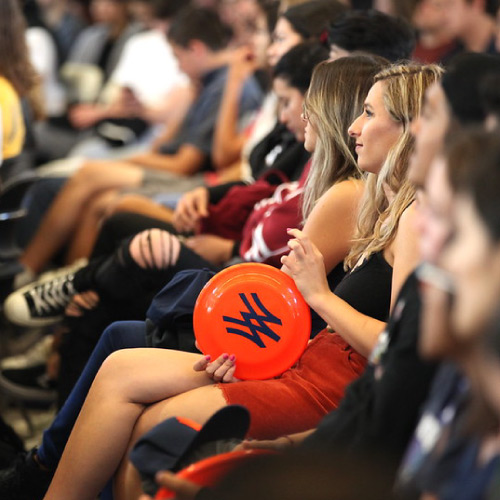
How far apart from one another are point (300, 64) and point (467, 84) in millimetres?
1331

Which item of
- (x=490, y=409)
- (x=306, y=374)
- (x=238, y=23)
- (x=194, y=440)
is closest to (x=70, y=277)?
(x=306, y=374)

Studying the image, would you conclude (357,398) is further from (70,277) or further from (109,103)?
(109,103)

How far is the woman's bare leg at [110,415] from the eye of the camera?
78.0 inches

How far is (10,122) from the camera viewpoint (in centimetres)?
331

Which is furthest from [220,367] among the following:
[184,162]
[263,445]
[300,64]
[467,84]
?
[184,162]

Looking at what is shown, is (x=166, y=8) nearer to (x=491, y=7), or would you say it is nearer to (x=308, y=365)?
(x=491, y=7)

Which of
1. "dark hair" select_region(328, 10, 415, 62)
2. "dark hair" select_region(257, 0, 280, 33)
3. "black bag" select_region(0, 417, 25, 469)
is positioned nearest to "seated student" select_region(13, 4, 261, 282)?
"dark hair" select_region(257, 0, 280, 33)

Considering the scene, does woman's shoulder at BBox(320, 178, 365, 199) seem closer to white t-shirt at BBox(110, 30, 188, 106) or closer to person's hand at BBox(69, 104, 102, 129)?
white t-shirt at BBox(110, 30, 188, 106)

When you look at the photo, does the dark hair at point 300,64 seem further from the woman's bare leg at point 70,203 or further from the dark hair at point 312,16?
the woman's bare leg at point 70,203

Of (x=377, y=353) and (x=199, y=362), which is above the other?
(x=377, y=353)

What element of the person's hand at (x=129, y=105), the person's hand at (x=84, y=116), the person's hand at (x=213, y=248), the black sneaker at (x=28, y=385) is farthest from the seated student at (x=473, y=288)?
the person's hand at (x=84, y=116)

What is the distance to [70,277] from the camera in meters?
3.06

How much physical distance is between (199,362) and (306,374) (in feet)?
0.78

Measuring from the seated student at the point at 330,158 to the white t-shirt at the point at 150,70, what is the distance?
293 cm
